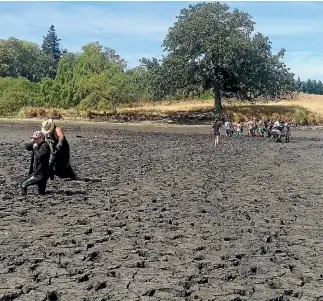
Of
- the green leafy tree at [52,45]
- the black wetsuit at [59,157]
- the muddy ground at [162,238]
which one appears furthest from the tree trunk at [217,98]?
the green leafy tree at [52,45]

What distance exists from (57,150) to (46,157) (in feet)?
3.61

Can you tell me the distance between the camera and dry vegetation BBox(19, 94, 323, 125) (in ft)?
234

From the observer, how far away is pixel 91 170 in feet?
63.7

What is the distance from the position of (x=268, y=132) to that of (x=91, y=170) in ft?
107

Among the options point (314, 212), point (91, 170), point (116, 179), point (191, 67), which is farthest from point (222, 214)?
point (191, 67)

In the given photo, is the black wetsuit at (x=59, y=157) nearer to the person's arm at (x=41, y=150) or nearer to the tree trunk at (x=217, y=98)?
the person's arm at (x=41, y=150)

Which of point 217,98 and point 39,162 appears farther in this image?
point 217,98

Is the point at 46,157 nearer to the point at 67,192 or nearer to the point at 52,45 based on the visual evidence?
the point at 67,192

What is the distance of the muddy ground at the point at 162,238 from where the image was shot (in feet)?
22.7

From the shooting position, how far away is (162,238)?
31.3ft

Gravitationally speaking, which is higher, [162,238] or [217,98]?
A: [217,98]

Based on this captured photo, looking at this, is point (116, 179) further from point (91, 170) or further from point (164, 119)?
point (164, 119)

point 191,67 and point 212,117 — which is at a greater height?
point 191,67

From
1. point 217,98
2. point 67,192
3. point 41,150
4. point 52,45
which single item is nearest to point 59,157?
point 67,192
